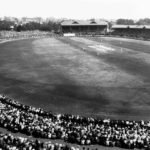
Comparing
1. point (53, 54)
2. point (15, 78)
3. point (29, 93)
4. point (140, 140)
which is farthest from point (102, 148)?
point (53, 54)

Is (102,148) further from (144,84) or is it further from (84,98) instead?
(144,84)

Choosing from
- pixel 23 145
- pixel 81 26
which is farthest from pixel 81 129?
pixel 81 26

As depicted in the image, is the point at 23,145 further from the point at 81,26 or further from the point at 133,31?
the point at 81,26

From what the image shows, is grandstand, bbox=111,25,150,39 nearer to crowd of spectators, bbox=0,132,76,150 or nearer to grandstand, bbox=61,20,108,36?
grandstand, bbox=61,20,108,36

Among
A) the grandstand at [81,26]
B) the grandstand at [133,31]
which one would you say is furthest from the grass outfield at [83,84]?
the grandstand at [81,26]

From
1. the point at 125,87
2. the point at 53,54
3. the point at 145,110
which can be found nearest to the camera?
the point at 145,110

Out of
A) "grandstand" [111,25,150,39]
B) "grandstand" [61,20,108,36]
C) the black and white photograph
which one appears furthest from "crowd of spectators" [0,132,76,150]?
"grandstand" [61,20,108,36]
